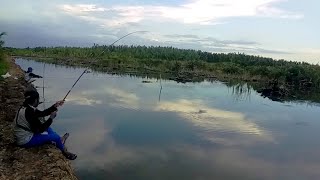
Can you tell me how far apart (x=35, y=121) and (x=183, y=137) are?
649 centimetres

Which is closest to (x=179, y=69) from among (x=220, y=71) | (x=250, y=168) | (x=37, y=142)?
(x=220, y=71)

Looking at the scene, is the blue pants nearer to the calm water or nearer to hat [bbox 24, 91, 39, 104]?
hat [bbox 24, 91, 39, 104]

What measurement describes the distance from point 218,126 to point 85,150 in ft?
21.2

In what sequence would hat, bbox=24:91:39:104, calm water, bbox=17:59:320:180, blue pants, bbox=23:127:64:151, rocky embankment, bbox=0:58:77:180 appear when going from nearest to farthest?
rocky embankment, bbox=0:58:77:180 → hat, bbox=24:91:39:104 → blue pants, bbox=23:127:64:151 → calm water, bbox=17:59:320:180

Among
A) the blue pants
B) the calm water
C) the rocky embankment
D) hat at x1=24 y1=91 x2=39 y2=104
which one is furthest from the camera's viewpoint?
the calm water

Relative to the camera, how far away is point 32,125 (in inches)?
271

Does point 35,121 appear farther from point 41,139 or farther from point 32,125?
point 41,139

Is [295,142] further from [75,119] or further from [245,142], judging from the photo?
[75,119]

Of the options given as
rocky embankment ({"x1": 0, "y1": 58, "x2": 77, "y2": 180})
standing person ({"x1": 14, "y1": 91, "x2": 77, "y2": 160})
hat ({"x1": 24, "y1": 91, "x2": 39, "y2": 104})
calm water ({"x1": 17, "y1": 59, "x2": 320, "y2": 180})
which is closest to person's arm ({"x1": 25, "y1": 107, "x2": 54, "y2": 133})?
standing person ({"x1": 14, "y1": 91, "x2": 77, "y2": 160})

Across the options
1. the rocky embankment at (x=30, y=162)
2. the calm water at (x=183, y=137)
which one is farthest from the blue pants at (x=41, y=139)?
the calm water at (x=183, y=137)

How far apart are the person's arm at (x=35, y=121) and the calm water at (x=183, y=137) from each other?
1495 millimetres

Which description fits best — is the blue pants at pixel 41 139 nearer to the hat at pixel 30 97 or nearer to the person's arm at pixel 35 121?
the person's arm at pixel 35 121

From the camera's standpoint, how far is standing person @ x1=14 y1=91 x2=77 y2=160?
6.71 m

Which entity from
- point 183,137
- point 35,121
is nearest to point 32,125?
point 35,121
